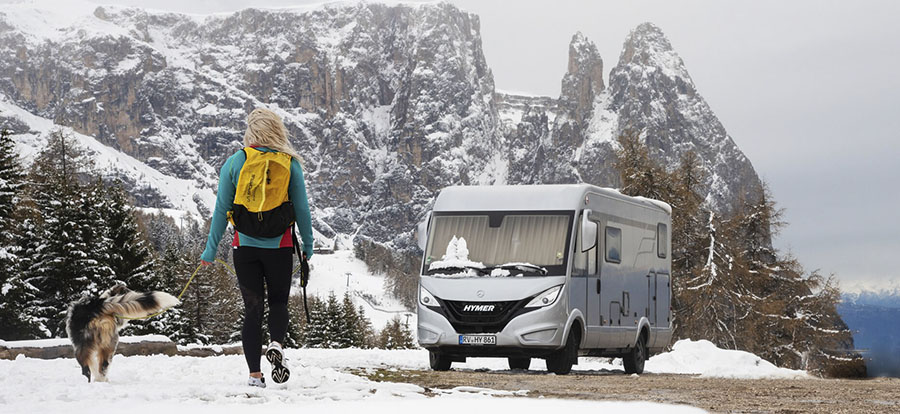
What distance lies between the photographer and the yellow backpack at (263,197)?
7090 millimetres

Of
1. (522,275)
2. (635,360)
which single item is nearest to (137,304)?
(522,275)

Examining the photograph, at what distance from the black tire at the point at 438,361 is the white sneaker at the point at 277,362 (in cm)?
685

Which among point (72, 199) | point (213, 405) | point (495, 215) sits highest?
point (72, 199)

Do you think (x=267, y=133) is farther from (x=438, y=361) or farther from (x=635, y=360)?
(x=635, y=360)

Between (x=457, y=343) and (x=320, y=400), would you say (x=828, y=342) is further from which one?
(x=320, y=400)

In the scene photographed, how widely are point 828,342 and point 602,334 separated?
79.4 ft

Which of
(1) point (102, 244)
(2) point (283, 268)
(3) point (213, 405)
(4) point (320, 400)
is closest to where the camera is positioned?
(3) point (213, 405)

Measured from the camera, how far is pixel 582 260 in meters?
13.8

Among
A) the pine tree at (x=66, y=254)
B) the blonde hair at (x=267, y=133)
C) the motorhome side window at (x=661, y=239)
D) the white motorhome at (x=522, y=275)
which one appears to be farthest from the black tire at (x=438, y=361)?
the pine tree at (x=66, y=254)

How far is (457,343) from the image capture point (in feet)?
43.2

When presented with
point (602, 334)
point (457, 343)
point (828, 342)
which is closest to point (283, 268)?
point (457, 343)

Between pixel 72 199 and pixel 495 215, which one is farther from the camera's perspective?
pixel 72 199

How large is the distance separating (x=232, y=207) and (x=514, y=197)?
24.1ft

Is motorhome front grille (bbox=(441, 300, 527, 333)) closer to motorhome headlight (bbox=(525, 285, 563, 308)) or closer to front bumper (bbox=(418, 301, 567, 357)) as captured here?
front bumper (bbox=(418, 301, 567, 357))
